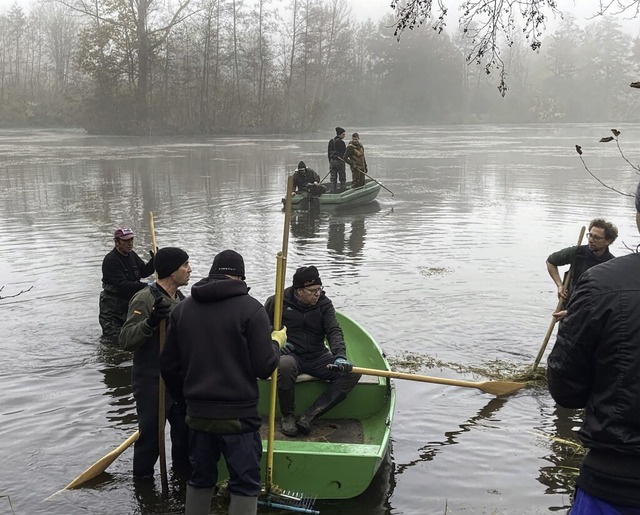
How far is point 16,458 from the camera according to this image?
19.7ft

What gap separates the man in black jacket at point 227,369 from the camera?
398 centimetres

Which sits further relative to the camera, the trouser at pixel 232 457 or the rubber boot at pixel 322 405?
the rubber boot at pixel 322 405

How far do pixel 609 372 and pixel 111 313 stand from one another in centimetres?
697

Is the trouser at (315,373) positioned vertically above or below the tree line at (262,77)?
below

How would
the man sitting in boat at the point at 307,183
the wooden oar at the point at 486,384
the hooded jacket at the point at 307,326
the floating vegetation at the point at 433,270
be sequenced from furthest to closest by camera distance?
the man sitting in boat at the point at 307,183 → the floating vegetation at the point at 433,270 → the wooden oar at the point at 486,384 → the hooded jacket at the point at 307,326

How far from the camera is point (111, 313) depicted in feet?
28.5

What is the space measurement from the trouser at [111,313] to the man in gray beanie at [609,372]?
6.64m

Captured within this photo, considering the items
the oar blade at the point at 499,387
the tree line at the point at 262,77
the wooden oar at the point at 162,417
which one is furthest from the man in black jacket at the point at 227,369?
the tree line at the point at 262,77

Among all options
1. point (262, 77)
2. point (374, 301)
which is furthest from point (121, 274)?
point (262, 77)

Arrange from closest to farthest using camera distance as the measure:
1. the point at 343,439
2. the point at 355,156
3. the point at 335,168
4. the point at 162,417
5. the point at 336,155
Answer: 1. the point at 162,417
2. the point at 343,439
3. the point at 355,156
4. the point at 336,155
5. the point at 335,168

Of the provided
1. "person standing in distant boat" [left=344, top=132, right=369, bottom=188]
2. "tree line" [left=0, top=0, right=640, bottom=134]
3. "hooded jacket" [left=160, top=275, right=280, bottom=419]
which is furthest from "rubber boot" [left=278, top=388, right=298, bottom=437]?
"tree line" [left=0, top=0, right=640, bottom=134]

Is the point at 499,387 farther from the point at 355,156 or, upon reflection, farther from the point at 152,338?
the point at 355,156

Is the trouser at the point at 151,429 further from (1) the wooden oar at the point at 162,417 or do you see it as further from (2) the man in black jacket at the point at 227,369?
(2) the man in black jacket at the point at 227,369

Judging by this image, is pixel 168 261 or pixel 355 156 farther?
pixel 355 156
